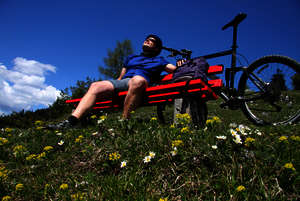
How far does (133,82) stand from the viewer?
342 cm

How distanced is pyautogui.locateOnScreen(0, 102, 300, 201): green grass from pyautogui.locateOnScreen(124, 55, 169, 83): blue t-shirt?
1.93m

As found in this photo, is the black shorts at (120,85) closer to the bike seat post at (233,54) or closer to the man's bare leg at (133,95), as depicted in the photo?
the man's bare leg at (133,95)

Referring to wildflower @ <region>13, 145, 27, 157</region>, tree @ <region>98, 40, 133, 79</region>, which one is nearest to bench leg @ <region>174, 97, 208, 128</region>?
wildflower @ <region>13, 145, 27, 157</region>

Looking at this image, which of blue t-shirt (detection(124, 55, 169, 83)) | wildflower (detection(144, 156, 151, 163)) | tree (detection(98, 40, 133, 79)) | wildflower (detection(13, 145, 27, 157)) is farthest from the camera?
tree (detection(98, 40, 133, 79))

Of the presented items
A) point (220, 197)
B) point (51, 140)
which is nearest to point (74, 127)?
point (51, 140)

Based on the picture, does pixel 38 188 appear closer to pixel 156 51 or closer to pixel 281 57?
pixel 156 51

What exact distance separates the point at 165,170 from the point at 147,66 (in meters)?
2.74

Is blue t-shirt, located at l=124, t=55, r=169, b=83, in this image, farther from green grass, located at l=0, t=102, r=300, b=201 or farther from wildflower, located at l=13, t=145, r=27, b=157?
wildflower, located at l=13, t=145, r=27, b=157

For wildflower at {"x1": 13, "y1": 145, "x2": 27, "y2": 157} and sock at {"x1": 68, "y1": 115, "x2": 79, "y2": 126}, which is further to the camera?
sock at {"x1": 68, "y1": 115, "x2": 79, "y2": 126}

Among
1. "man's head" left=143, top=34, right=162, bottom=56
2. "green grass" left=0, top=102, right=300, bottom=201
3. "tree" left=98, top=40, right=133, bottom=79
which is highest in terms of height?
"tree" left=98, top=40, right=133, bottom=79

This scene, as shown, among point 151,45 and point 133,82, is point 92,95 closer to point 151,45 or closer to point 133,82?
point 133,82

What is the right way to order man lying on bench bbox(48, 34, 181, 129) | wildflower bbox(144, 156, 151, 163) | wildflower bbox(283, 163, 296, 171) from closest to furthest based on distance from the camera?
1. wildflower bbox(283, 163, 296, 171)
2. wildflower bbox(144, 156, 151, 163)
3. man lying on bench bbox(48, 34, 181, 129)

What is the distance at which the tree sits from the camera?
1344 inches

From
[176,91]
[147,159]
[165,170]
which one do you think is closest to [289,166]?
[165,170]
